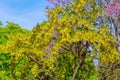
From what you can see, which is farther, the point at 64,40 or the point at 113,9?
the point at 113,9

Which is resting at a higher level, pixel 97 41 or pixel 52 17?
pixel 52 17

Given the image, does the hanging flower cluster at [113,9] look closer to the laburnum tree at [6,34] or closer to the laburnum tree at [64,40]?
the laburnum tree at [6,34]

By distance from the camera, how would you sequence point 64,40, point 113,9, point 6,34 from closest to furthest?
point 64,40
point 113,9
point 6,34

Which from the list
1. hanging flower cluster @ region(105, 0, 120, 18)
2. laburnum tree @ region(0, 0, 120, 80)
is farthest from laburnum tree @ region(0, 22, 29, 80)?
laburnum tree @ region(0, 0, 120, 80)

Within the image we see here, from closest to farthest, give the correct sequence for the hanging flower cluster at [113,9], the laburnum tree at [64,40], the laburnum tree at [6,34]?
the laburnum tree at [64,40]
the hanging flower cluster at [113,9]
the laburnum tree at [6,34]

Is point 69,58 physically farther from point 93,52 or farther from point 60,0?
point 60,0

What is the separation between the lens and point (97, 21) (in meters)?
22.5

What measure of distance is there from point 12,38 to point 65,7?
3231 millimetres

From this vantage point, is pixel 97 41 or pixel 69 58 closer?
pixel 97 41

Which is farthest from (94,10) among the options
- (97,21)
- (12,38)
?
(12,38)

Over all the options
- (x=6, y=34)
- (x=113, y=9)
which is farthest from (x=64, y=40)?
(x=6, y=34)

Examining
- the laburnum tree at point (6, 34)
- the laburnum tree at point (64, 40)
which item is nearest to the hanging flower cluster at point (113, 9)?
the laburnum tree at point (6, 34)

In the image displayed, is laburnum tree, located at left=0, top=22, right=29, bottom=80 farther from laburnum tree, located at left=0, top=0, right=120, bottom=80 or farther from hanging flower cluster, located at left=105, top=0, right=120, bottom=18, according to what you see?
laburnum tree, located at left=0, top=0, right=120, bottom=80

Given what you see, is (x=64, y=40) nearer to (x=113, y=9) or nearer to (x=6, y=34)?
(x=113, y=9)
